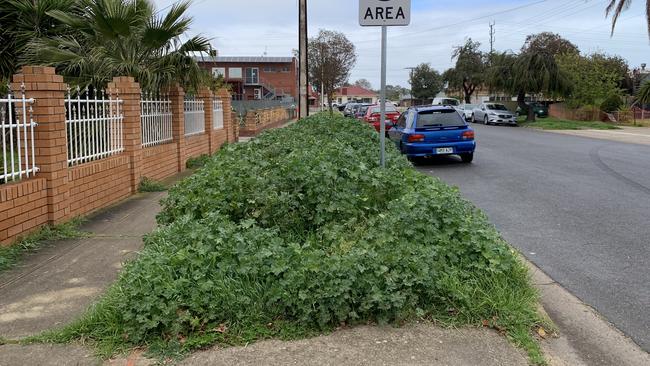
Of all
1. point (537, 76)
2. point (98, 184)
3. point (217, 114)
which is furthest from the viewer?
point (537, 76)

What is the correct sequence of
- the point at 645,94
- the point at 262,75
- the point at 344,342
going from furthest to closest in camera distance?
1. the point at 262,75
2. the point at 645,94
3. the point at 344,342

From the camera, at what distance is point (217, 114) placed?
1803cm

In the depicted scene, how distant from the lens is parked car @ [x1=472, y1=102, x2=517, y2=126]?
39469mm

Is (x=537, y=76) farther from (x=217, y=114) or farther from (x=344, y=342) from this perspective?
(x=344, y=342)

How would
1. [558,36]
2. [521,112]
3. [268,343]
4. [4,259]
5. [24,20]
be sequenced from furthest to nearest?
[558,36], [521,112], [24,20], [4,259], [268,343]

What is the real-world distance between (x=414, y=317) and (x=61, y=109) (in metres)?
4.99

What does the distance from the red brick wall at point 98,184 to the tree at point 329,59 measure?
50421 millimetres

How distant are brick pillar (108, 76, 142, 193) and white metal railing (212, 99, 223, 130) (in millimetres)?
7290

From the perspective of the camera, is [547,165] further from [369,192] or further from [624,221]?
[369,192]

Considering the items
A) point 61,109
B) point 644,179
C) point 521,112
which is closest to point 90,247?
point 61,109

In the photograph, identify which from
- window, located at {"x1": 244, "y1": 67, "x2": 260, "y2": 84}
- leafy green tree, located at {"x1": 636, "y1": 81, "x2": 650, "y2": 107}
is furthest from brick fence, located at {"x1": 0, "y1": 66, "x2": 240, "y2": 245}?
window, located at {"x1": 244, "y1": 67, "x2": 260, "y2": 84}

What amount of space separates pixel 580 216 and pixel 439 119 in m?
7.03

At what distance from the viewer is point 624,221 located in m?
7.71

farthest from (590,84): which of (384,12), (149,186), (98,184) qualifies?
(98,184)
